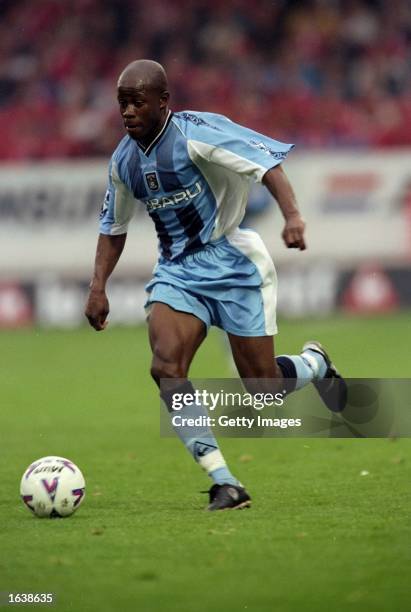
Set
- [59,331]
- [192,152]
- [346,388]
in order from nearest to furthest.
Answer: [192,152] < [346,388] < [59,331]

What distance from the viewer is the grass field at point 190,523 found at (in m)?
Result: 4.65

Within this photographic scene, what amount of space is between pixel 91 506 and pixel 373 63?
15.5 metres

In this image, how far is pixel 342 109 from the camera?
68.2 feet

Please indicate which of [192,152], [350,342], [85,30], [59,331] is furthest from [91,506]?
[85,30]

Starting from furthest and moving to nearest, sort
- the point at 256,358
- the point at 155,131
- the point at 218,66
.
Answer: the point at 218,66, the point at 256,358, the point at 155,131

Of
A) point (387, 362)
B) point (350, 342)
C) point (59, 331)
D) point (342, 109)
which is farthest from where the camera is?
point (342, 109)

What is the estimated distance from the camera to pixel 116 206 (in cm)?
699

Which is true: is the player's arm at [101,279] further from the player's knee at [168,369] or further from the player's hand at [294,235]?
the player's hand at [294,235]

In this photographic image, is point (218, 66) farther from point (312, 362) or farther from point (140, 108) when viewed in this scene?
point (140, 108)

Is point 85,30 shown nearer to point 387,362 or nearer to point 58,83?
point 58,83

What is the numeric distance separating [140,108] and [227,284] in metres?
1.01

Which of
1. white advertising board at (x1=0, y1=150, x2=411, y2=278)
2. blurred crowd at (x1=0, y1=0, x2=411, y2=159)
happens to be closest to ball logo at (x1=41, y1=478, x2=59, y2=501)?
white advertising board at (x1=0, y1=150, x2=411, y2=278)

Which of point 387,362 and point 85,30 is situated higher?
point 85,30

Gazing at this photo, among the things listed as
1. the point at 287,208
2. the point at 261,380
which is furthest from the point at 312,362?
the point at 287,208
